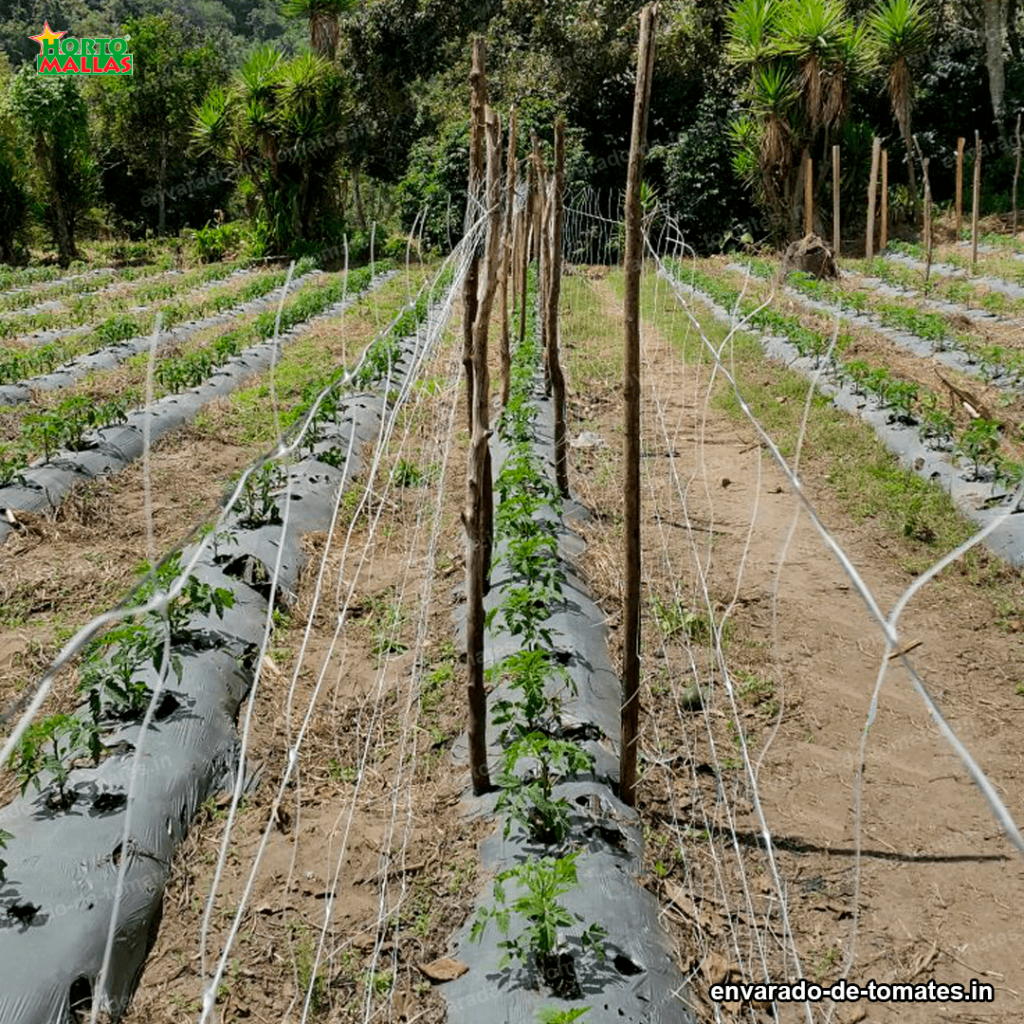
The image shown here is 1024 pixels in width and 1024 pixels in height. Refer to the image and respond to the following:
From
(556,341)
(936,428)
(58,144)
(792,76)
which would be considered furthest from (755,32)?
(58,144)

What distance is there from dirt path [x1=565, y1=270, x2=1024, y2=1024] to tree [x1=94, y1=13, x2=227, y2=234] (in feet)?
77.6

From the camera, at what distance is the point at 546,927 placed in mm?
2412

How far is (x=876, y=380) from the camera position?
24.1 feet

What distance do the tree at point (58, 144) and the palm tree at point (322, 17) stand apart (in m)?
5.30

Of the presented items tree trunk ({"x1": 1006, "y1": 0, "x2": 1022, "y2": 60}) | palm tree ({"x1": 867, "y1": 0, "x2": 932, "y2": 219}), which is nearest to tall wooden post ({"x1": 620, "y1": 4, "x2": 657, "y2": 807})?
palm tree ({"x1": 867, "y1": 0, "x2": 932, "y2": 219})

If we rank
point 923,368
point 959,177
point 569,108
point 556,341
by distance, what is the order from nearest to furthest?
1. point 556,341
2. point 923,368
3. point 959,177
4. point 569,108

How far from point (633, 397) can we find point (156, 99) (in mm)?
26104

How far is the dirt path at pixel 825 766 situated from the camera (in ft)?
9.25

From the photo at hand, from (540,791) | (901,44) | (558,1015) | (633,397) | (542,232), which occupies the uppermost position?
(901,44)

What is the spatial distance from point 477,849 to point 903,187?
21.2 metres

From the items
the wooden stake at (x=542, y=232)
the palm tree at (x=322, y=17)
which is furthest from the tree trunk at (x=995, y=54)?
the wooden stake at (x=542, y=232)

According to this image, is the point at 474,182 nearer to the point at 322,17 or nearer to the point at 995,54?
the point at 995,54

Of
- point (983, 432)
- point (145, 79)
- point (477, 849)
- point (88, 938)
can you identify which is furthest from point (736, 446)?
point (145, 79)

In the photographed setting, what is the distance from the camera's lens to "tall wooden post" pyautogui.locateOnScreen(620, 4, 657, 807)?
286cm
